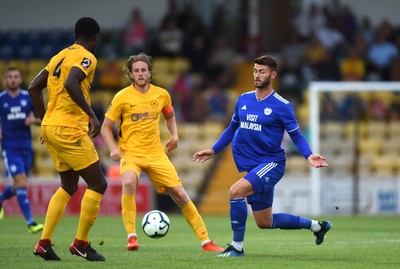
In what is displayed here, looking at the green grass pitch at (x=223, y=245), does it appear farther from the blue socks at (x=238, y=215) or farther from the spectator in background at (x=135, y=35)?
the spectator in background at (x=135, y=35)

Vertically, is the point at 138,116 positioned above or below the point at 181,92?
above

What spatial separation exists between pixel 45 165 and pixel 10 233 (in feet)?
28.7

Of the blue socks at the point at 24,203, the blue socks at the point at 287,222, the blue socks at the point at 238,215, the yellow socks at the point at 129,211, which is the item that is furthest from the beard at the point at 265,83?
the blue socks at the point at 24,203

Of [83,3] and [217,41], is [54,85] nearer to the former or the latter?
[217,41]

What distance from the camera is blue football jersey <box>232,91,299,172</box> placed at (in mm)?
10906

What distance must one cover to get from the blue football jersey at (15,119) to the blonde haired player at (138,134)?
12.5 ft

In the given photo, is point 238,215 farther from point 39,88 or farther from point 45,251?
point 39,88

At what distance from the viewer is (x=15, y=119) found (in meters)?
15.8

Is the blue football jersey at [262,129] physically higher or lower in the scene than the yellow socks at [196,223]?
higher

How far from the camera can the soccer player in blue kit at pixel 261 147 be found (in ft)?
35.3

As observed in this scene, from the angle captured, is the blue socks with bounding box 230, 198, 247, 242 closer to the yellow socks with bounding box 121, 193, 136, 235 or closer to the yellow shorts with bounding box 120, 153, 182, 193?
the yellow shorts with bounding box 120, 153, 182, 193

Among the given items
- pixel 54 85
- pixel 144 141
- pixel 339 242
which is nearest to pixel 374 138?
pixel 339 242

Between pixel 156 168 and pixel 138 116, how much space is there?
2.19 feet

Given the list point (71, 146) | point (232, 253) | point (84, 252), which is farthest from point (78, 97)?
point (232, 253)
